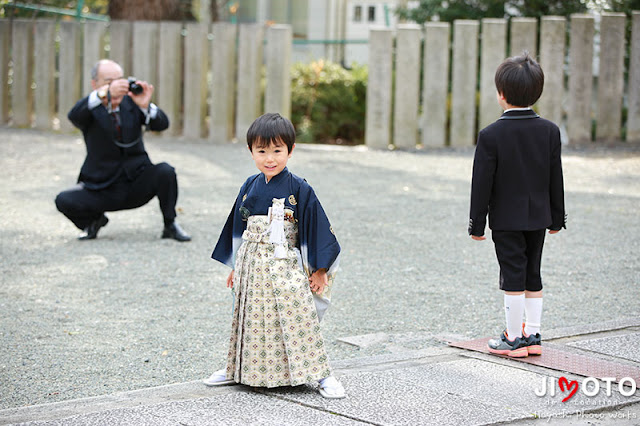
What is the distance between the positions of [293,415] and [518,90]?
1.80m

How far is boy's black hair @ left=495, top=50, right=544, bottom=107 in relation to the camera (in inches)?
155

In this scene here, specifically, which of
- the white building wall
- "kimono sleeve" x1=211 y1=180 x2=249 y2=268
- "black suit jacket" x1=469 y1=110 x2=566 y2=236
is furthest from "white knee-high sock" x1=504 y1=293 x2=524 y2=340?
the white building wall

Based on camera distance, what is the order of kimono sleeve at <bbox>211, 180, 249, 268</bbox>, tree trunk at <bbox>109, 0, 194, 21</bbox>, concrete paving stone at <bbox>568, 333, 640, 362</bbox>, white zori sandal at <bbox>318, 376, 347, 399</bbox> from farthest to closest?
tree trunk at <bbox>109, 0, 194, 21</bbox> → concrete paving stone at <bbox>568, 333, 640, 362</bbox> → kimono sleeve at <bbox>211, 180, 249, 268</bbox> → white zori sandal at <bbox>318, 376, 347, 399</bbox>

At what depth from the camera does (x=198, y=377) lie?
4.04 metres

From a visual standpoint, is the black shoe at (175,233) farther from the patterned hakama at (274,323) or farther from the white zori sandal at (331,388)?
the white zori sandal at (331,388)

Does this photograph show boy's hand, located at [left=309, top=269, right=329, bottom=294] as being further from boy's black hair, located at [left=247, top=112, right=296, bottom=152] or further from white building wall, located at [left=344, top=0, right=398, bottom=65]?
white building wall, located at [left=344, top=0, right=398, bottom=65]

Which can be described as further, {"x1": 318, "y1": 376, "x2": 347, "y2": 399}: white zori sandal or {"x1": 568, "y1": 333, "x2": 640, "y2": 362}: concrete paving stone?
{"x1": 568, "y1": 333, "x2": 640, "y2": 362}: concrete paving stone

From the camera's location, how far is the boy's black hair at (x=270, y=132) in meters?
3.51

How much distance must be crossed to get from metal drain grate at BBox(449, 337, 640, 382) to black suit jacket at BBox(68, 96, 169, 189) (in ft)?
13.0

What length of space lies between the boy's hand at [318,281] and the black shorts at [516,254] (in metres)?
0.94

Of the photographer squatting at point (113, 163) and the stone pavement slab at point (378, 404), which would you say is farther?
Result: the photographer squatting at point (113, 163)

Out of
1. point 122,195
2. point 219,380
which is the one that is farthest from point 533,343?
point 122,195

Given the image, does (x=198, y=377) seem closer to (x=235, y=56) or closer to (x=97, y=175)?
(x=97, y=175)

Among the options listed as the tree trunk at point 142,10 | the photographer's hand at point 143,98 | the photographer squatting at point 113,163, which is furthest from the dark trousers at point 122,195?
the tree trunk at point 142,10
